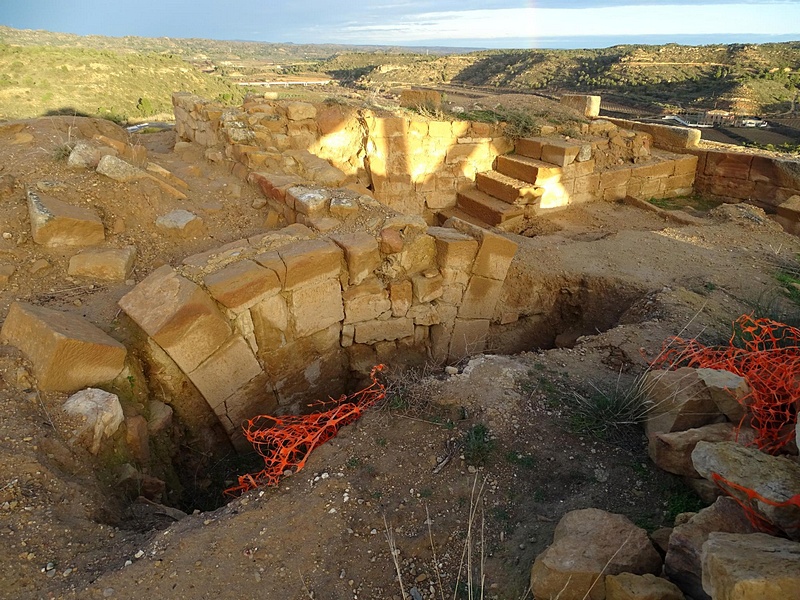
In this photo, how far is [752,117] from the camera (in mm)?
17672

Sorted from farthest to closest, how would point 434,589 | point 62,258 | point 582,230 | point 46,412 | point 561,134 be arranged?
1. point 561,134
2. point 582,230
3. point 62,258
4. point 46,412
5. point 434,589

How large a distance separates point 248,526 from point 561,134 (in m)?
8.77

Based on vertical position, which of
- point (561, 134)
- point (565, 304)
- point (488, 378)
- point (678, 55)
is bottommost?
point (565, 304)

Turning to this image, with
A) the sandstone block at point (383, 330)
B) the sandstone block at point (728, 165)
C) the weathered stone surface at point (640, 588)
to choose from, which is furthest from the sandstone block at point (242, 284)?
the sandstone block at point (728, 165)

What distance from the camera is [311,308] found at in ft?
14.1

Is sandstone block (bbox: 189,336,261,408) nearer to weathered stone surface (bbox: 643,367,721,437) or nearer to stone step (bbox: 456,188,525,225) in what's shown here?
weathered stone surface (bbox: 643,367,721,437)

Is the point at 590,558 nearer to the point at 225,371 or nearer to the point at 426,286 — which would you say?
the point at 225,371

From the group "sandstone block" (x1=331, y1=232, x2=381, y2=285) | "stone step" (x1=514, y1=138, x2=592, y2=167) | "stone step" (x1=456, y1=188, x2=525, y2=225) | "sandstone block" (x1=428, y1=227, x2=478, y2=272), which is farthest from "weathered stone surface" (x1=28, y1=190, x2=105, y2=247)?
"stone step" (x1=514, y1=138, x2=592, y2=167)

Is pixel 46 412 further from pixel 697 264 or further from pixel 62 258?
pixel 697 264

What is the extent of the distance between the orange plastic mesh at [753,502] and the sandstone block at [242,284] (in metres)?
3.06

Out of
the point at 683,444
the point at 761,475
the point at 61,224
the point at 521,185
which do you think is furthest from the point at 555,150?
the point at 761,475

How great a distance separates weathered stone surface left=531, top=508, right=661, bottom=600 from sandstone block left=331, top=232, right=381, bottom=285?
2801 millimetres

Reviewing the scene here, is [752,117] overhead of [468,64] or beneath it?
beneath

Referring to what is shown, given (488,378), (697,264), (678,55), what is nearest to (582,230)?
(697,264)
